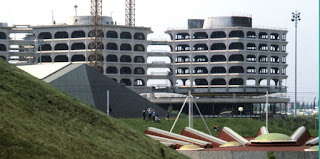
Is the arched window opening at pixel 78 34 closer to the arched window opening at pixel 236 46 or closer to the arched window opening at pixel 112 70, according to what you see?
the arched window opening at pixel 112 70

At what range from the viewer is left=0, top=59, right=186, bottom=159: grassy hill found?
74.0 ft

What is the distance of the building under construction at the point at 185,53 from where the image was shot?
570ft

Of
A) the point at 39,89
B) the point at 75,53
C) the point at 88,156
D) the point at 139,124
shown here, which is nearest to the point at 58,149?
the point at 88,156

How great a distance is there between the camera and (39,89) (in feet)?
95.1

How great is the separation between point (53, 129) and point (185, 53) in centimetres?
15489

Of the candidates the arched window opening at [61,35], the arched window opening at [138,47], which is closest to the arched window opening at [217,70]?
the arched window opening at [138,47]

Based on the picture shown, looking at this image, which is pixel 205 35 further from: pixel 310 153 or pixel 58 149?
pixel 58 149

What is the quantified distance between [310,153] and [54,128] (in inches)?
958

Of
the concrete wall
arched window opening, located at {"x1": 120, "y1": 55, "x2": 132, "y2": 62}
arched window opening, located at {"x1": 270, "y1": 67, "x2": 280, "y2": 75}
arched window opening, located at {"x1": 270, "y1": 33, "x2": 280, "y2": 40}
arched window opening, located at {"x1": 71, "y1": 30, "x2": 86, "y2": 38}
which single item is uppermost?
arched window opening, located at {"x1": 71, "y1": 30, "x2": 86, "y2": 38}

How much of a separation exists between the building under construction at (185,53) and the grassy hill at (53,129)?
14029 cm

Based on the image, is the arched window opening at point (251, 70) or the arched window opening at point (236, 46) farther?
the arched window opening at point (251, 70)

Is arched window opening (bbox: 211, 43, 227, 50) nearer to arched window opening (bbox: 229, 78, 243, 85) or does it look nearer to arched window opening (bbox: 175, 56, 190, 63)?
arched window opening (bbox: 175, 56, 190, 63)

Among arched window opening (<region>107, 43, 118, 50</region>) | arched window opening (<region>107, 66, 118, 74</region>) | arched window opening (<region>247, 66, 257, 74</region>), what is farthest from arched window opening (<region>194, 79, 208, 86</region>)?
arched window opening (<region>107, 43, 118, 50</region>)

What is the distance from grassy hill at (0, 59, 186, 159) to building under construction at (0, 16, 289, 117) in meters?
140
